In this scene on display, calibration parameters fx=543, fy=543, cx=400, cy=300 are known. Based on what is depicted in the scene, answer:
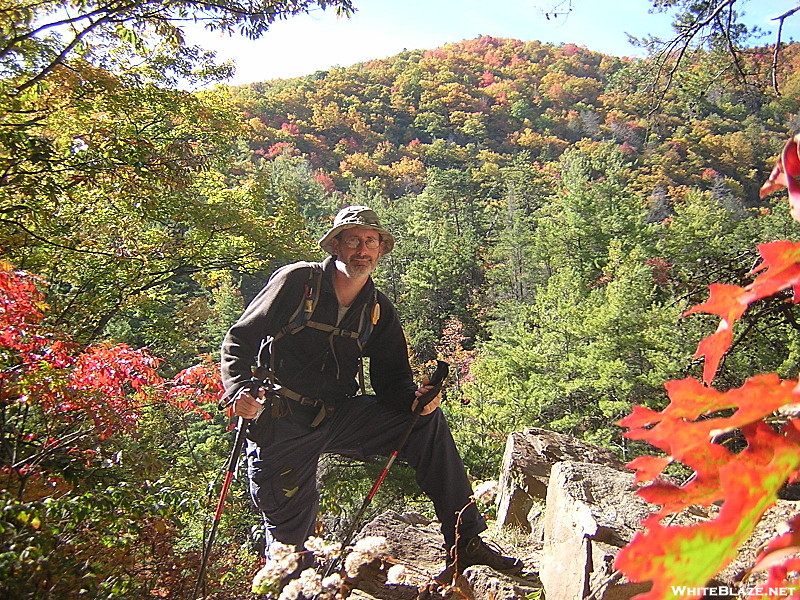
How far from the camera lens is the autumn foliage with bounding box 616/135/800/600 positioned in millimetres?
324

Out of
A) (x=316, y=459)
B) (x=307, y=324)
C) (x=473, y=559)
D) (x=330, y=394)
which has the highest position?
(x=307, y=324)

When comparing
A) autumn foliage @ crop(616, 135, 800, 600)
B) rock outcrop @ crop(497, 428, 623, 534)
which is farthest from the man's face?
rock outcrop @ crop(497, 428, 623, 534)

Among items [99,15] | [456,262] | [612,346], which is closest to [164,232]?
[99,15]

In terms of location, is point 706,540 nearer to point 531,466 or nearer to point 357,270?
point 357,270

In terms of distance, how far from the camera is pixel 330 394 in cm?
280

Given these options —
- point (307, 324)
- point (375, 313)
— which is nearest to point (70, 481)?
point (307, 324)

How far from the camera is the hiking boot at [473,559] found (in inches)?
102

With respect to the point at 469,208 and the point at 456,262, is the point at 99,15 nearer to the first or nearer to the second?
the point at 456,262

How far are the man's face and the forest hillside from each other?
1328 mm

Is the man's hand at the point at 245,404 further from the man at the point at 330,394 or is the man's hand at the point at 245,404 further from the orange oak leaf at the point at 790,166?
the orange oak leaf at the point at 790,166

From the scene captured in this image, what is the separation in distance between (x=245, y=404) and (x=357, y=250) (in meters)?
0.95

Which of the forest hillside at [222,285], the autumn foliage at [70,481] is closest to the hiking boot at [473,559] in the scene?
the forest hillside at [222,285]

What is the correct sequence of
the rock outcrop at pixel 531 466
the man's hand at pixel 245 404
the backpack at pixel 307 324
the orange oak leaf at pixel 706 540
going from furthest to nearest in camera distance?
the rock outcrop at pixel 531 466 < the backpack at pixel 307 324 < the man's hand at pixel 245 404 < the orange oak leaf at pixel 706 540

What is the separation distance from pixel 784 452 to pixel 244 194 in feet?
33.1
